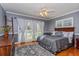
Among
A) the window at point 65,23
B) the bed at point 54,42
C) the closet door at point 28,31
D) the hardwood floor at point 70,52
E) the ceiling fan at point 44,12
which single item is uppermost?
the ceiling fan at point 44,12

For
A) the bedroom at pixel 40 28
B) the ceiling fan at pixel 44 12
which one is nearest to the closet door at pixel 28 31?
the bedroom at pixel 40 28

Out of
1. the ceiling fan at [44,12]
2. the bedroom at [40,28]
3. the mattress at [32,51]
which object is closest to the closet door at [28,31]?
the bedroom at [40,28]

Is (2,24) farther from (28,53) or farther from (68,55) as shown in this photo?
(68,55)

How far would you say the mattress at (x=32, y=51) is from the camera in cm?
141

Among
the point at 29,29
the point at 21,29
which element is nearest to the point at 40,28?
the point at 29,29

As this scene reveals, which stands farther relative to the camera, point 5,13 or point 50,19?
point 50,19

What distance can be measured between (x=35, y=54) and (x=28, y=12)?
2.38ft

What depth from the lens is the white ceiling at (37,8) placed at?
1.33m

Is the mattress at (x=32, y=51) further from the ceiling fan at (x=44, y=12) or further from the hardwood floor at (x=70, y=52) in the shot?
the ceiling fan at (x=44, y=12)

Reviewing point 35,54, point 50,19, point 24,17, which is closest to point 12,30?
point 24,17

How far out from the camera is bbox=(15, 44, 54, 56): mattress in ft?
4.61

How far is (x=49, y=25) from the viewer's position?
4.80ft

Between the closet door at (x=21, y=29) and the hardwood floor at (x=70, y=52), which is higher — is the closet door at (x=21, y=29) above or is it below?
above

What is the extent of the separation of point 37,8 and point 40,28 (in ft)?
1.13
